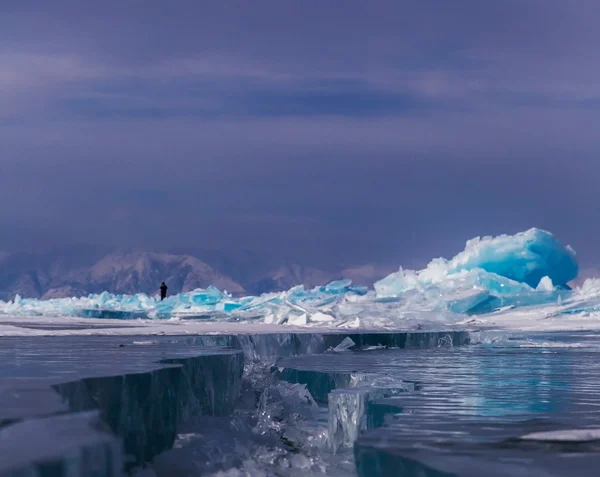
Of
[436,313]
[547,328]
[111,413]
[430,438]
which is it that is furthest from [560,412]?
[436,313]

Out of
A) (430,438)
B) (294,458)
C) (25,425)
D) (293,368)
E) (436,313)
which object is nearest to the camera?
(25,425)

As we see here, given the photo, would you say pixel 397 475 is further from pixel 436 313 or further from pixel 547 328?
pixel 436 313

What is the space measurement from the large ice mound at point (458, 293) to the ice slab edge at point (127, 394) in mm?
13730

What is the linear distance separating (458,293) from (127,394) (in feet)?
69.5

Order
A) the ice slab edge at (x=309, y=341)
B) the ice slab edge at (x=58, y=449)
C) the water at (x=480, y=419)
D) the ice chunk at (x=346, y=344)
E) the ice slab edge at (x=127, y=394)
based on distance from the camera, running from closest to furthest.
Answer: the ice slab edge at (x=58, y=449), the water at (x=480, y=419), the ice slab edge at (x=127, y=394), the ice slab edge at (x=309, y=341), the ice chunk at (x=346, y=344)

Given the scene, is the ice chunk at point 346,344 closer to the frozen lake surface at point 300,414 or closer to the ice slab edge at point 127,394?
the frozen lake surface at point 300,414

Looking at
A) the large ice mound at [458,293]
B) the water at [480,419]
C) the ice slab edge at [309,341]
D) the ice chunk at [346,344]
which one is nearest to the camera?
the water at [480,419]

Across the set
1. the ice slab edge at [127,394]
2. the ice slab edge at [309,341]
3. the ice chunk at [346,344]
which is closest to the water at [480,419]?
the ice slab edge at [127,394]

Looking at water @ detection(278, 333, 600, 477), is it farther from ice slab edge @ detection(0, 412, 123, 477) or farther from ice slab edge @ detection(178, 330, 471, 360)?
ice slab edge @ detection(178, 330, 471, 360)

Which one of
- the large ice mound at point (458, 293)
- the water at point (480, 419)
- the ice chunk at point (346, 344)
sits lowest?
the water at point (480, 419)

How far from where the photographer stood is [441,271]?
2944 cm

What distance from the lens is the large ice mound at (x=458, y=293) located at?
23.1 m

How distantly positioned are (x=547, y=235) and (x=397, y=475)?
85.4 ft

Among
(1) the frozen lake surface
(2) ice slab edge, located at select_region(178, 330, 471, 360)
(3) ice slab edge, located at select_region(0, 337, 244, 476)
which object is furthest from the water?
(2) ice slab edge, located at select_region(178, 330, 471, 360)
